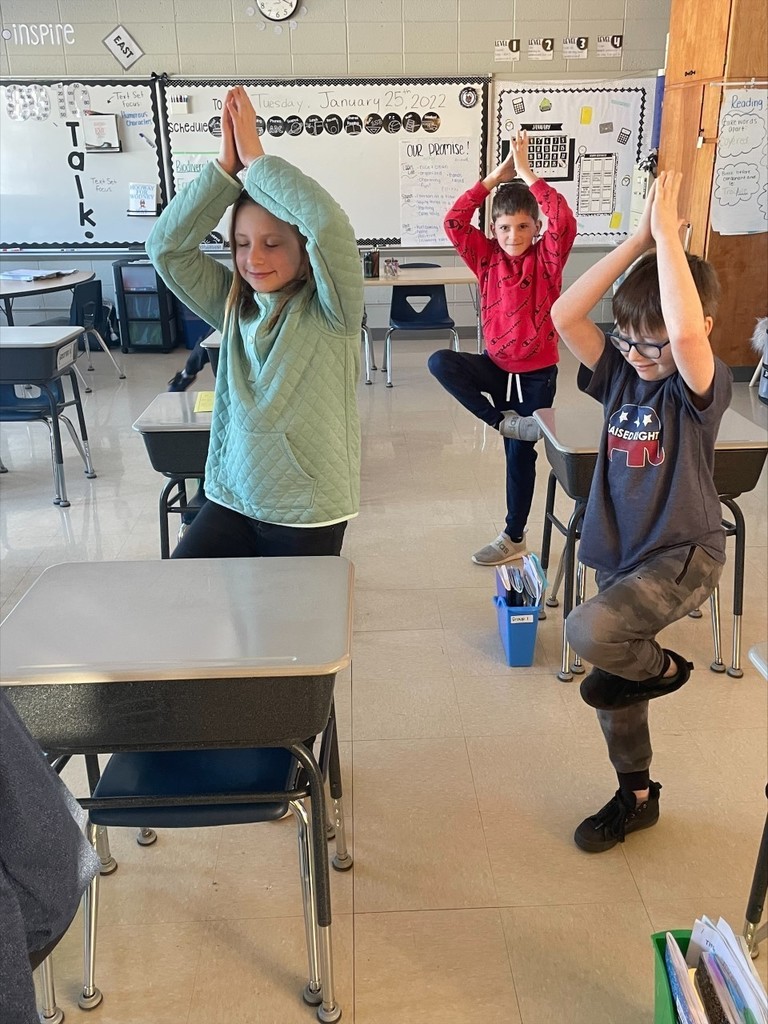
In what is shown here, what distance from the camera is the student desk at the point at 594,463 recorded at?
231cm

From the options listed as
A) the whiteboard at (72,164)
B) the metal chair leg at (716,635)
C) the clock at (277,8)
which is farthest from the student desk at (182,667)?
the clock at (277,8)

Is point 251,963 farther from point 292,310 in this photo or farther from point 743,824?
point 292,310

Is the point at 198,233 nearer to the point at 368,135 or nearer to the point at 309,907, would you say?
the point at 309,907

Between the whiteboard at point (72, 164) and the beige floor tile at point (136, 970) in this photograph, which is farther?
the whiteboard at point (72, 164)

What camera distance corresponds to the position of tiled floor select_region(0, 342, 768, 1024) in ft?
5.14

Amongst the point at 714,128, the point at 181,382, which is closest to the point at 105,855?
the point at 181,382

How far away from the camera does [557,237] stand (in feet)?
9.83

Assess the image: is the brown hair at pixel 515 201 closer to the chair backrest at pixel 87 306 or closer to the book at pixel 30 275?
the chair backrest at pixel 87 306

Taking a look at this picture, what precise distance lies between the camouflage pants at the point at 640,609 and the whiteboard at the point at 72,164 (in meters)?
6.48

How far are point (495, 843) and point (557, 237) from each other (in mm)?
2067

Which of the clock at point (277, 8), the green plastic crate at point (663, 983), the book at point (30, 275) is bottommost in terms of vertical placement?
the green plastic crate at point (663, 983)

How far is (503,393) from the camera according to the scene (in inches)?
128

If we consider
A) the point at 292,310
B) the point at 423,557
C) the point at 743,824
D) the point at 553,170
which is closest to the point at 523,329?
the point at 423,557

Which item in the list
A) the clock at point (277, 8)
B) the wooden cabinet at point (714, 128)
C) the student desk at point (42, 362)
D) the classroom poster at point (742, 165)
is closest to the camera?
the student desk at point (42, 362)
